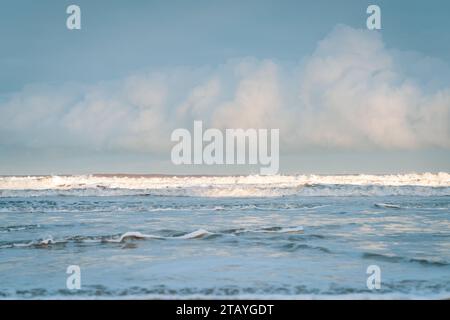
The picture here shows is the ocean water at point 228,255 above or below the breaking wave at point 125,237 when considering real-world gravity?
below

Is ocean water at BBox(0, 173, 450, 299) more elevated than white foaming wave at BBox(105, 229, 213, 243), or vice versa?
white foaming wave at BBox(105, 229, 213, 243)

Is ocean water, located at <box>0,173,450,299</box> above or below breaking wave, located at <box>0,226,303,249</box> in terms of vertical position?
below

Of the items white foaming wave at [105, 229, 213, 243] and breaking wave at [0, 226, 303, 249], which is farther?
white foaming wave at [105, 229, 213, 243]

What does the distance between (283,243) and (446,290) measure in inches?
138

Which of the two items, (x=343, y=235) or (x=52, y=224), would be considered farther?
(x=52, y=224)

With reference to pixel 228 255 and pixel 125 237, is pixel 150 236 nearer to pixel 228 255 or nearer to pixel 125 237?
pixel 125 237

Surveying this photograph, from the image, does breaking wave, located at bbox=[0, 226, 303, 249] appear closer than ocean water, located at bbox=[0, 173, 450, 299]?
No

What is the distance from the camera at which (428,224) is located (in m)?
11.3

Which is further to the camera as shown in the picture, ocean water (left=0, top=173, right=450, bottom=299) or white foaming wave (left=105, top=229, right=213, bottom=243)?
white foaming wave (left=105, top=229, right=213, bottom=243)

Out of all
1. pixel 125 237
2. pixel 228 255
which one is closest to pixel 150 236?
pixel 125 237


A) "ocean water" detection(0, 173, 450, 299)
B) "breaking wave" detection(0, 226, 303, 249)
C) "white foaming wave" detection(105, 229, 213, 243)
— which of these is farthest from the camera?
"white foaming wave" detection(105, 229, 213, 243)

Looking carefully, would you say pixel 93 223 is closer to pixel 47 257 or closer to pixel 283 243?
pixel 47 257

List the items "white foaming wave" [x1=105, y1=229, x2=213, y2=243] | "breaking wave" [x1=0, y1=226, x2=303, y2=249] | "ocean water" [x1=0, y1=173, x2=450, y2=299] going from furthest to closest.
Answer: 1. "white foaming wave" [x1=105, y1=229, x2=213, y2=243]
2. "breaking wave" [x1=0, y1=226, x2=303, y2=249]
3. "ocean water" [x1=0, y1=173, x2=450, y2=299]
